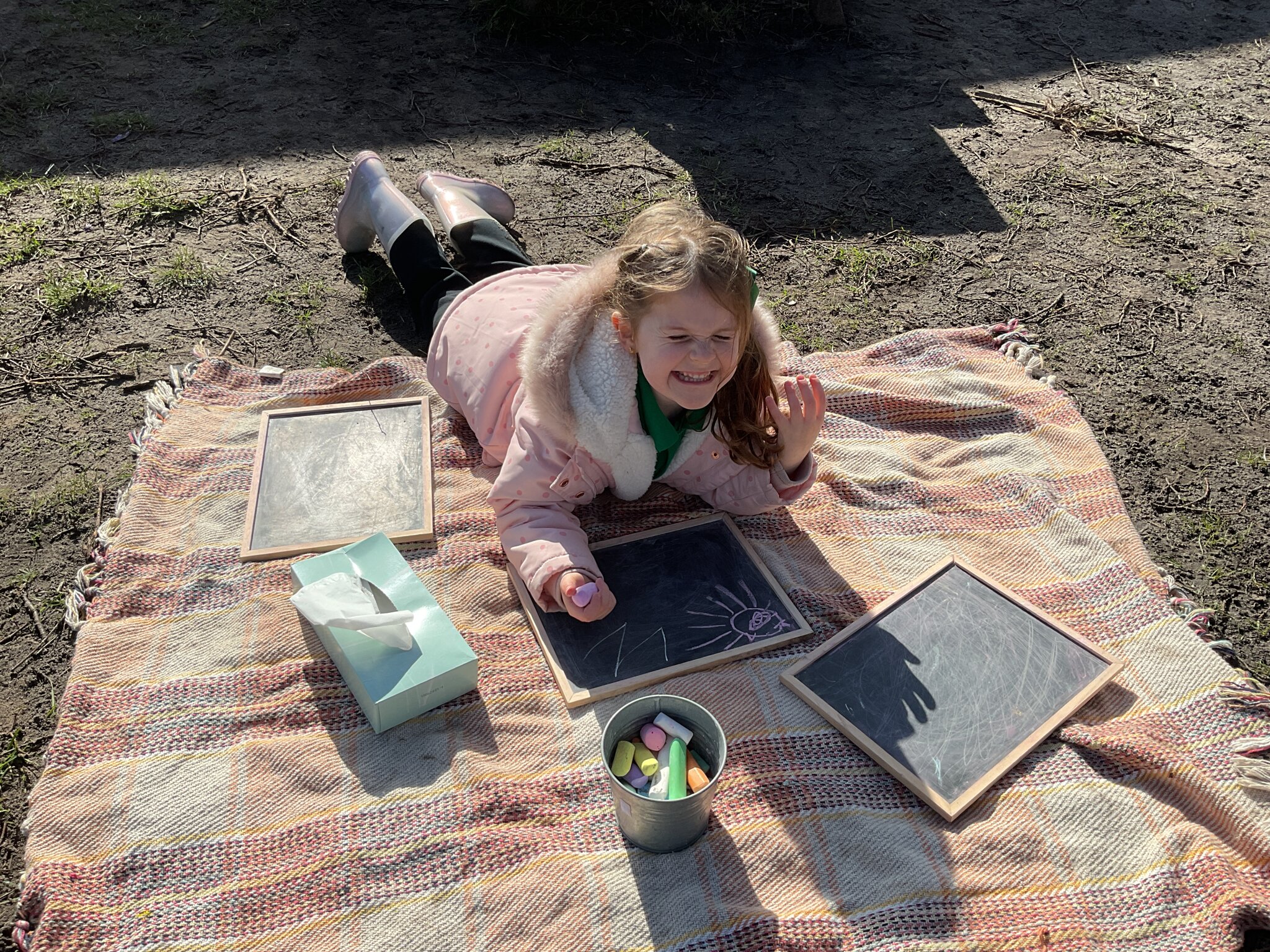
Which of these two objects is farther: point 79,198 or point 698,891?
point 79,198

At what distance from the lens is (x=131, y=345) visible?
387cm

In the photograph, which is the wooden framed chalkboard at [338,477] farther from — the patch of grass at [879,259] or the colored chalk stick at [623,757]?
the patch of grass at [879,259]

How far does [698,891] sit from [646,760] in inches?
13.2

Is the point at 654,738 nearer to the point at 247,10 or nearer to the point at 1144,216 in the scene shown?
the point at 1144,216

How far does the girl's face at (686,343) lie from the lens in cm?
239

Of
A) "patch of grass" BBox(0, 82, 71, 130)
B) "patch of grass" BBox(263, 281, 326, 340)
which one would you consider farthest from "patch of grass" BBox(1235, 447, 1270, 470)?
"patch of grass" BBox(0, 82, 71, 130)

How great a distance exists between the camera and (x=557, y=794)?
2359mm

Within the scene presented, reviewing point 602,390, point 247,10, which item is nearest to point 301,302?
point 602,390

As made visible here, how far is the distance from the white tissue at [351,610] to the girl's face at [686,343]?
931mm

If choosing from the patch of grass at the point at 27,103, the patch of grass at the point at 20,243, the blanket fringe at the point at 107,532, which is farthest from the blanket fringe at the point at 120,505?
the patch of grass at the point at 27,103

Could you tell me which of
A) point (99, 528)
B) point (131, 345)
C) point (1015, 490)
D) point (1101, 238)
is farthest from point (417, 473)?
point (1101, 238)

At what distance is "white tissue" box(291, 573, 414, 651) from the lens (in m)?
2.40

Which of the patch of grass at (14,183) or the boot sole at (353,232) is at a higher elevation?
the boot sole at (353,232)

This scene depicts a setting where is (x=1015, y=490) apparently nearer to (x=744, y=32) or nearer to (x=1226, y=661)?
(x=1226, y=661)
